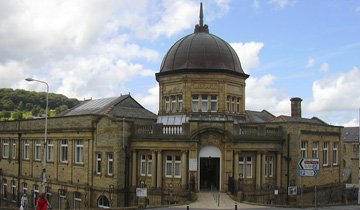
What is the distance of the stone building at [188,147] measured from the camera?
92.5 ft

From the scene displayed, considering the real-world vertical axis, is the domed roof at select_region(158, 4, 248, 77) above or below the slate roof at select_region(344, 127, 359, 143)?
above

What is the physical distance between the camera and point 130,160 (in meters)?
30.2

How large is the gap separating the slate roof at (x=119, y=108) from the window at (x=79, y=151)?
4195 millimetres

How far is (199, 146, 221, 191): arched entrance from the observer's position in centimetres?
2820

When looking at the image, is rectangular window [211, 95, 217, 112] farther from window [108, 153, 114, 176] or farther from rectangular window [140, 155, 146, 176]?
window [108, 153, 114, 176]

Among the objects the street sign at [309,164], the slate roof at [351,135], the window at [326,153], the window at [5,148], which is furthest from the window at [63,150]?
the slate roof at [351,135]

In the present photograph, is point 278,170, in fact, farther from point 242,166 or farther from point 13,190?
point 13,190

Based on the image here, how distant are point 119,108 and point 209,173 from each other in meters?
12.7

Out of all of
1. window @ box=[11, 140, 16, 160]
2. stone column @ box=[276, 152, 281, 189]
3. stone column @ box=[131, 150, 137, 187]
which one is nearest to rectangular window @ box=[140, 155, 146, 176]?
stone column @ box=[131, 150, 137, 187]

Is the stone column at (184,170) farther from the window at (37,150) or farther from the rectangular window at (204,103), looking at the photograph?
the window at (37,150)

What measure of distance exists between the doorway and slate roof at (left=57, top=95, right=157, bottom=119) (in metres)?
10.1

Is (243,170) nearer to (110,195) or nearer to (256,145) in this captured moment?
(256,145)

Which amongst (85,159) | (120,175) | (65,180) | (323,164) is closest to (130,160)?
(120,175)

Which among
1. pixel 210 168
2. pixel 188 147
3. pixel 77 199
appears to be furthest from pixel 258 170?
pixel 77 199
